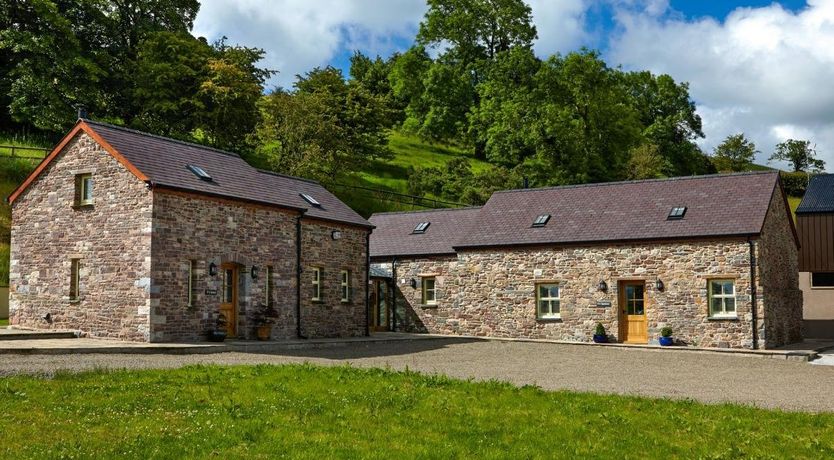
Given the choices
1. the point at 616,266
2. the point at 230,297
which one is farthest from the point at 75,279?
the point at 616,266

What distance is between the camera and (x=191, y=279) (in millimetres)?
23141

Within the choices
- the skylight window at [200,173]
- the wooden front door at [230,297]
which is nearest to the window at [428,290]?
the wooden front door at [230,297]

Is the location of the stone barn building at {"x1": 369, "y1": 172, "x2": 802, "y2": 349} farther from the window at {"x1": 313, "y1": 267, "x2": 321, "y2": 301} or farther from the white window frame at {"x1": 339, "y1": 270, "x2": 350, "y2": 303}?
the window at {"x1": 313, "y1": 267, "x2": 321, "y2": 301}

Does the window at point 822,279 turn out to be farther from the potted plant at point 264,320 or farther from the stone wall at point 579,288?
the potted plant at point 264,320

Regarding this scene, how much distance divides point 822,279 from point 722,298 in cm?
1114

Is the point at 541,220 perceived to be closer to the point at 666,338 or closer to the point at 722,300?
the point at 666,338

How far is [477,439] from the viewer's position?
9.86m

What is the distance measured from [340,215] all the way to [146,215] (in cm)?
885

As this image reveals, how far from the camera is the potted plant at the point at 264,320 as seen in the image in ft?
81.9

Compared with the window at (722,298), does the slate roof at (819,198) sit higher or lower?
higher

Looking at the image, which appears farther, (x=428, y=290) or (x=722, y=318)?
(x=428, y=290)

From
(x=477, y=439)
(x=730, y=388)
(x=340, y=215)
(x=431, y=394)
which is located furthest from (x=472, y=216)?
(x=477, y=439)

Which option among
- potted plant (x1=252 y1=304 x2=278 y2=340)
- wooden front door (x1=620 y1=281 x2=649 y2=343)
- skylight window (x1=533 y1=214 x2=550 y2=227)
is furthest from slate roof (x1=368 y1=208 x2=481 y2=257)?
potted plant (x1=252 y1=304 x2=278 y2=340)

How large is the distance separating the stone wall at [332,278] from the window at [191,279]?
15.2 feet
